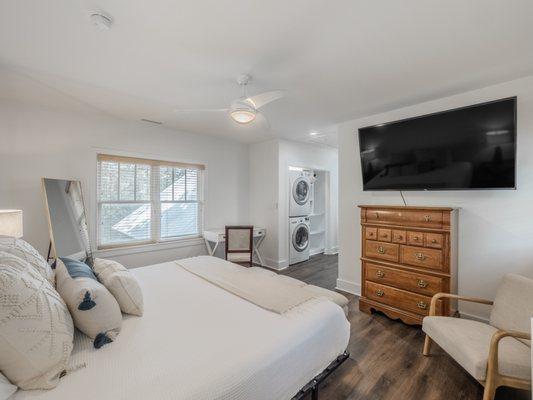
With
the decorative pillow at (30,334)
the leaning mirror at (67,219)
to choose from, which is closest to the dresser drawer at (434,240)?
the decorative pillow at (30,334)

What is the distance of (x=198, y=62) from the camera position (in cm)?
205

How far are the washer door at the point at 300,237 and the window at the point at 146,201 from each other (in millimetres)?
1903

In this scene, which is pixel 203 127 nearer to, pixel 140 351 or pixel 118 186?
pixel 118 186

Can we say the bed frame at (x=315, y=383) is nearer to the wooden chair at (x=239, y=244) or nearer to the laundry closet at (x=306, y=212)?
the wooden chair at (x=239, y=244)

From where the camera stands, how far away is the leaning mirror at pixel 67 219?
2807 mm

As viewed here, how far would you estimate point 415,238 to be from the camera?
2.61m

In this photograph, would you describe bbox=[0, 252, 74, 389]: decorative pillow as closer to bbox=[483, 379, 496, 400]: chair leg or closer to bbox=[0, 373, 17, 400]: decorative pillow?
bbox=[0, 373, 17, 400]: decorative pillow

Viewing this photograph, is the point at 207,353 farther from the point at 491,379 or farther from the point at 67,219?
the point at 67,219

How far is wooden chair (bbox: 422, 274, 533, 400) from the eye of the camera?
5.01 ft

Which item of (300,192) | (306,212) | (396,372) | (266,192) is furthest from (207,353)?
(306,212)

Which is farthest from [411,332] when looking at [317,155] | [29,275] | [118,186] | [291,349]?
[118,186]

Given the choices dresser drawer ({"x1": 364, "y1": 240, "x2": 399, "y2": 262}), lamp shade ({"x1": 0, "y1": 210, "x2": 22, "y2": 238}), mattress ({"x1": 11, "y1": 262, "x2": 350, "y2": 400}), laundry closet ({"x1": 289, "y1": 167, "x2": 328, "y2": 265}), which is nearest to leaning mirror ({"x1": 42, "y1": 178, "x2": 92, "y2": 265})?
lamp shade ({"x1": 0, "y1": 210, "x2": 22, "y2": 238})

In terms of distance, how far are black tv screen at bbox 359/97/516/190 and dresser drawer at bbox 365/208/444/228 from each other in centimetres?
37

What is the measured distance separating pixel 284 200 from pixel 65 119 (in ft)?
11.5
